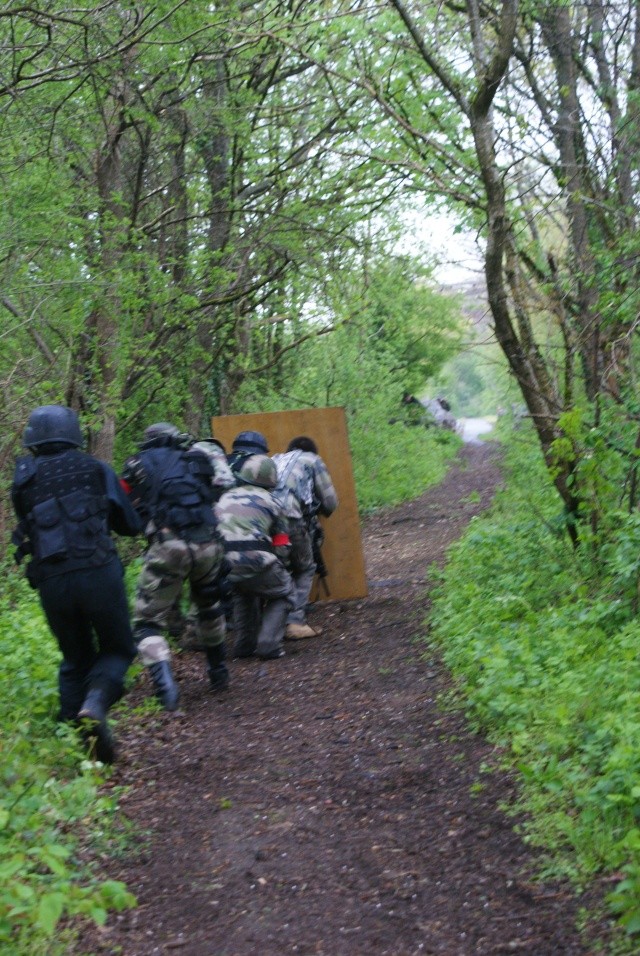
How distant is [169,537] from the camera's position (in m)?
7.76

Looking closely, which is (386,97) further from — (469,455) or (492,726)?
(469,455)

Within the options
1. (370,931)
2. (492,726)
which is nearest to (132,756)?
(492,726)

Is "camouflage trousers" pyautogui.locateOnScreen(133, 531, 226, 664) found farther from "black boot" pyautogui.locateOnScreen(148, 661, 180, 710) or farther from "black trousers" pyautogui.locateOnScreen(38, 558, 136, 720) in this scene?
"black trousers" pyautogui.locateOnScreen(38, 558, 136, 720)

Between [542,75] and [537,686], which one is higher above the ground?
[542,75]

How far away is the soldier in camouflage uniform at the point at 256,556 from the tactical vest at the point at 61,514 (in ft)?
9.29

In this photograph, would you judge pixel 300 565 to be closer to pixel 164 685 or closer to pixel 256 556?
pixel 256 556

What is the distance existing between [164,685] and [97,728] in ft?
4.82

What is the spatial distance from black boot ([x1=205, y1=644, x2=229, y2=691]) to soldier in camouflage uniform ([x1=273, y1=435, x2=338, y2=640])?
1.90 meters

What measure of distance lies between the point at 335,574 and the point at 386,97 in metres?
4.84

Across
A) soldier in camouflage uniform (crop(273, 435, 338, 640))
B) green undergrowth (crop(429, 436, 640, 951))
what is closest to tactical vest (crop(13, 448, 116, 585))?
green undergrowth (crop(429, 436, 640, 951))

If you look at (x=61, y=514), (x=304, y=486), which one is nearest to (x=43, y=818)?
(x=61, y=514)

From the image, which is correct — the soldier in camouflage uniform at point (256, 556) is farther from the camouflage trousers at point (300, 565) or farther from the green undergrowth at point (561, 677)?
the green undergrowth at point (561, 677)

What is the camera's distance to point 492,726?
20.1 feet

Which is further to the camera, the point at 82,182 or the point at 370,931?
the point at 82,182
